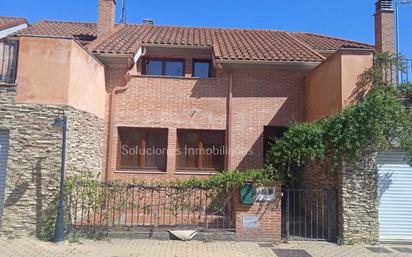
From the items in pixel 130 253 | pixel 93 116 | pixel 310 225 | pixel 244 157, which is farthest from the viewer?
pixel 244 157

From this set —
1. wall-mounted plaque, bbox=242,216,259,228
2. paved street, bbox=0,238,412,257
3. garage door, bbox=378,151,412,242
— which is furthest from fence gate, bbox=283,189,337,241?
garage door, bbox=378,151,412,242

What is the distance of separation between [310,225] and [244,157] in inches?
138

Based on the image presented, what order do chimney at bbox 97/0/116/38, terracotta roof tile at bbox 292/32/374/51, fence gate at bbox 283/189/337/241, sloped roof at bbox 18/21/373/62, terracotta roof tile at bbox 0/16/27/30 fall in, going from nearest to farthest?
fence gate at bbox 283/189/337/241
sloped roof at bbox 18/21/373/62
chimney at bbox 97/0/116/38
terracotta roof tile at bbox 292/32/374/51
terracotta roof tile at bbox 0/16/27/30

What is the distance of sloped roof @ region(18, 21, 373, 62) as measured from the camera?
14.0 meters

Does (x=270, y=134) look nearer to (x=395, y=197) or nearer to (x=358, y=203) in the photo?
(x=358, y=203)

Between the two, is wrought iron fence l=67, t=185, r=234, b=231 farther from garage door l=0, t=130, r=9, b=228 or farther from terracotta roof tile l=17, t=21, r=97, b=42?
terracotta roof tile l=17, t=21, r=97, b=42

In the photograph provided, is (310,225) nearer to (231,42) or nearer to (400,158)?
(400,158)

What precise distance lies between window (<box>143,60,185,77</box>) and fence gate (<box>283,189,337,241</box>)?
21.2ft

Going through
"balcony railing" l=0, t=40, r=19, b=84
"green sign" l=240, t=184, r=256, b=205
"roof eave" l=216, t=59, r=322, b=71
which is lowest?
"green sign" l=240, t=184, r=256, b=205

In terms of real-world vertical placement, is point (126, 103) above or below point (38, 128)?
above

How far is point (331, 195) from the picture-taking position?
1055 cm

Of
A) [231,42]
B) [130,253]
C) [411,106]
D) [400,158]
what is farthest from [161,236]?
[231,42]

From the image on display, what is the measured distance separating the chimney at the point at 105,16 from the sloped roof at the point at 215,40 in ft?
1.30

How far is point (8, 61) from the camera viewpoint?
1057cm
